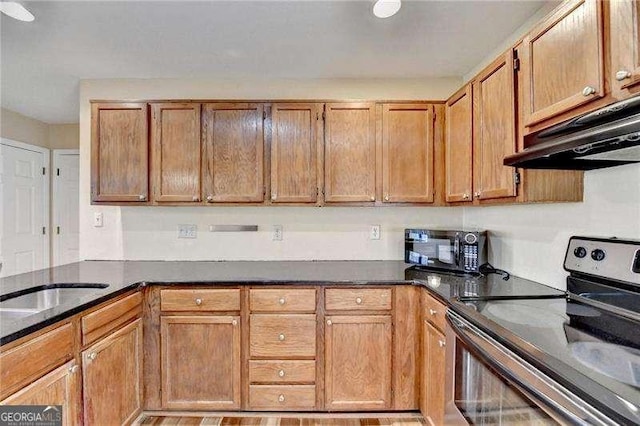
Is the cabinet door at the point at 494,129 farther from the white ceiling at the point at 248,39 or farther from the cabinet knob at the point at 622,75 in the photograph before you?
the cabinet knob at the point at 622,75

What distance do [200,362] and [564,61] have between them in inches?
92.4

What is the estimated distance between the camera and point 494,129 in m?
1.76

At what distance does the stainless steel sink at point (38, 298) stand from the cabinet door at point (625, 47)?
95.8 inches

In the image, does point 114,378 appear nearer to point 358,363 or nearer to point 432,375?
point 358,363

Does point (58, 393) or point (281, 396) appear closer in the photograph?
point (58, 393)

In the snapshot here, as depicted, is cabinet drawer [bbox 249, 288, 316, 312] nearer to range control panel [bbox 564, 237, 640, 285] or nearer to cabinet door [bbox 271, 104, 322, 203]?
cabinet door [bbox 271, 104, 322, 203]

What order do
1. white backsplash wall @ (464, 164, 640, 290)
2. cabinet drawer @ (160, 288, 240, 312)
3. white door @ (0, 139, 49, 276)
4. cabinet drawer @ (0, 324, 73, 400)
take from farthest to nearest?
white door @ (0, 139, 49, 276) → cabinet drawer @ (160, 288, 240, 312) → white backsplash wall @ (464, 164, 640, 290) → cabinet drawer @ (0, 324, 73, 400)

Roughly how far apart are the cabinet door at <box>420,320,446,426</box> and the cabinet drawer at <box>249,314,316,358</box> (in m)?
0.67

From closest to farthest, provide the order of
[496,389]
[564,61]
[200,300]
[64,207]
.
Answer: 1. [496,389]
2. [564,61]
3. [200,300]
4. [64,207]

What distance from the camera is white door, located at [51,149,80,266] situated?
4.01 m

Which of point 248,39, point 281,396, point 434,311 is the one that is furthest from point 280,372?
point 248,39

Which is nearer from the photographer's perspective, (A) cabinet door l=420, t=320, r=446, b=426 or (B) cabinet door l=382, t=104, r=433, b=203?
(A) cabinet door l=420, t=320, r=446, b=426

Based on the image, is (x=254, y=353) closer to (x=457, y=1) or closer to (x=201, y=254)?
(x=201, y=254)

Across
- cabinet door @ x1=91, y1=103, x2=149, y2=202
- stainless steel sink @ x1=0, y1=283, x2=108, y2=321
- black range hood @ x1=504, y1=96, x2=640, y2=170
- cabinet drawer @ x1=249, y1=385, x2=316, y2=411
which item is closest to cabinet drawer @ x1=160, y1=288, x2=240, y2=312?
stainless steel sink @ x1=0, y1=283, x2=108, y2=321
